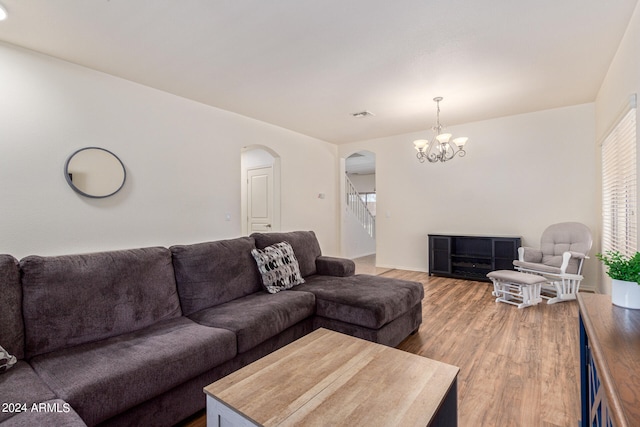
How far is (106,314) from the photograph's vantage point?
1.85 m

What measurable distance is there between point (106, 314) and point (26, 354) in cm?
38

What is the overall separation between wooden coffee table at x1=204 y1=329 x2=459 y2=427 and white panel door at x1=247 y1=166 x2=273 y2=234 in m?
4.06

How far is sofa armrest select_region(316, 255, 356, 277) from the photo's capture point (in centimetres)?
334

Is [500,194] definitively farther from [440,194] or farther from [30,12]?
[30,12]

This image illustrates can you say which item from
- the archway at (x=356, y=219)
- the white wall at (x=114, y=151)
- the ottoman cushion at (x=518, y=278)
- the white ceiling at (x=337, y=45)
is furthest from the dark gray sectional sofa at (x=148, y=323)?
the archway at (x=356, y=219)

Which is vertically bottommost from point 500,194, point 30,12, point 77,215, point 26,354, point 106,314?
point 26,354

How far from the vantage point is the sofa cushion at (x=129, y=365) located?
1.31 meters

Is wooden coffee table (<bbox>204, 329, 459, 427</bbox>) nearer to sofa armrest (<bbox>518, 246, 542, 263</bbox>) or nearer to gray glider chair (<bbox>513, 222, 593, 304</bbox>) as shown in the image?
gray glider chair (<bbox>513, 222, 593, 304</bbox>)

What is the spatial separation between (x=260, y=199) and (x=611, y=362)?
528cm

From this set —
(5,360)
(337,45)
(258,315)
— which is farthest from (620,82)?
(5,360)

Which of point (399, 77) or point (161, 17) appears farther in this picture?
point (399, 77)

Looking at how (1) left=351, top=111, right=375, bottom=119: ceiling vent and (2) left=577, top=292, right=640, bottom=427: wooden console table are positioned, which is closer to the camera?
(2) left=577, top=292, right=640, bottom=427: wooden console table

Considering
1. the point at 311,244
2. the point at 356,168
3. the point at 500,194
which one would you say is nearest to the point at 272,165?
the point at 311,244

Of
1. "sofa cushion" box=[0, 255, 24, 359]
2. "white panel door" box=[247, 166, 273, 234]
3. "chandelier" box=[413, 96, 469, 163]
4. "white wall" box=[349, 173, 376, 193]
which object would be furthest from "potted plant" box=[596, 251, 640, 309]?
"white wall" box=[349, 173, 376, 193]
